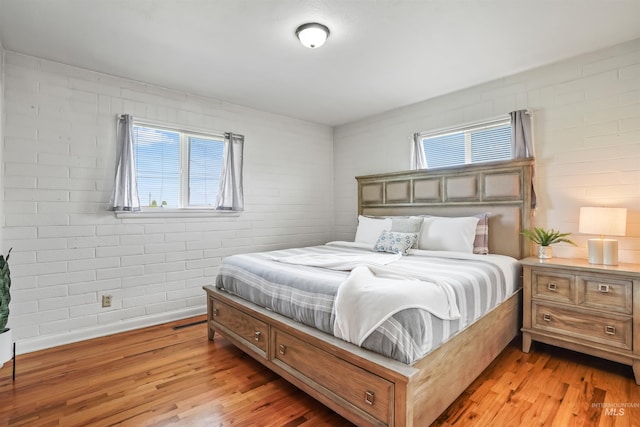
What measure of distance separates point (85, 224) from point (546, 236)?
408 centimetres

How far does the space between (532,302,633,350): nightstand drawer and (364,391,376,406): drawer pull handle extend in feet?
5.84

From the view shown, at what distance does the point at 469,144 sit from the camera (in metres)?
3.51

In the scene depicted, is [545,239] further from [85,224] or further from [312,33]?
[85,224]

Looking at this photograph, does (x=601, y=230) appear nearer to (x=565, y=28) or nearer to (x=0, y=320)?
(x=565, y=28)

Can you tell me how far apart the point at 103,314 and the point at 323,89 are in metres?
3.15

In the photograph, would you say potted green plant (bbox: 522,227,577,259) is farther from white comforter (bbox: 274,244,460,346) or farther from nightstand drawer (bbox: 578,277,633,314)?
white comforter (bbox: 274,244,460,346)

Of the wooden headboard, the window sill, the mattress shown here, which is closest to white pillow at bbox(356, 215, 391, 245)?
the wooden headboard

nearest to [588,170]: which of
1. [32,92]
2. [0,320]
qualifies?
[0,320]

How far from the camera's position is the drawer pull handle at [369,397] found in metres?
1.49

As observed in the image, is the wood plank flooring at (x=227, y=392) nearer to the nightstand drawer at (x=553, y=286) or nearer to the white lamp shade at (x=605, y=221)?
the nightstand drawer at (x=553, y=286)

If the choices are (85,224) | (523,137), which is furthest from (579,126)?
(85,224)

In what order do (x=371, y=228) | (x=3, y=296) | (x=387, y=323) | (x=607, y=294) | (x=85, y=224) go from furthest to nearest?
(x=371, y=228)
(x=85, y=224)
(x=607, y=294)
(x=3, y=296)
(x=387, y=323)

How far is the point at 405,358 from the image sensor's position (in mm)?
1423

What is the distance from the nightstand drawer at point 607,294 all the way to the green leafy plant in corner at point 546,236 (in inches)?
15.7
